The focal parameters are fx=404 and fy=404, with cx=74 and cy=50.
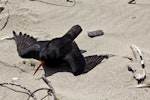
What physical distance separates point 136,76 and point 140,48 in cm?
72

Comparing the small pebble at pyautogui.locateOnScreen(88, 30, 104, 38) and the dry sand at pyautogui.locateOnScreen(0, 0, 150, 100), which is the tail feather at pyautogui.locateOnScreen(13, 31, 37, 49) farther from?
the small pebble at pyautogui.locateOnScreen(88, 30, 104, 38)

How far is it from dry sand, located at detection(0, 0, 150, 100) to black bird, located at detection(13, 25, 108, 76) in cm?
10

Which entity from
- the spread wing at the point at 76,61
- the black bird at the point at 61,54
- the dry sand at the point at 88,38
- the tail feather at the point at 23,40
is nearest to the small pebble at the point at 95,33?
the dry sand at the point at 88,38

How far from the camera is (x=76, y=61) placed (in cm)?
447

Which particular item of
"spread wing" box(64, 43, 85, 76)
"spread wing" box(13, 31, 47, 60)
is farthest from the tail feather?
"spread wing" box(64, 43, 85, 76)

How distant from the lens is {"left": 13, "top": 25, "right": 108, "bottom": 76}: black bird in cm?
447

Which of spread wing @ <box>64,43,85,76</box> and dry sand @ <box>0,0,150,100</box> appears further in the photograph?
spread wing @ <box>64,43,85,76</box>

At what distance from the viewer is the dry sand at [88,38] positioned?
4152mm

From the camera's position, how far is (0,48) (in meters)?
5.06

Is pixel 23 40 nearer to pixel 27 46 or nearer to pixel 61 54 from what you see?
pixel 27 46

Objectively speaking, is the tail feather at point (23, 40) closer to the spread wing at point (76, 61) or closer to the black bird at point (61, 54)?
the black bird at point (61, 54)

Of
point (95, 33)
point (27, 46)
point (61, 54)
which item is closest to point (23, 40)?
point (27, 46)

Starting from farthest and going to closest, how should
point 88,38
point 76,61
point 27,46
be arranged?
point 88,38 < point 27,46 < point 76,61

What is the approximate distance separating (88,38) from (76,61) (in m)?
0.78
